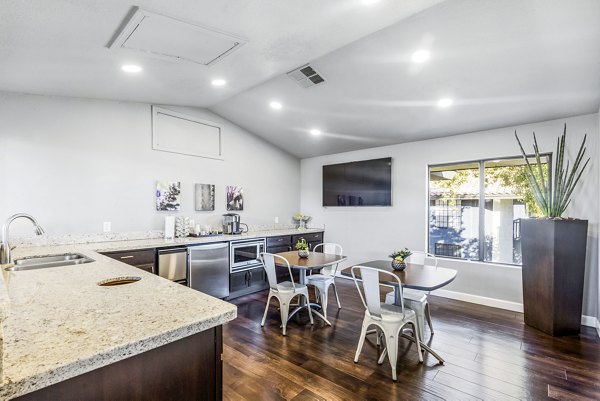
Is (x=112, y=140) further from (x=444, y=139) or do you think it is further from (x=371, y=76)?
(x=444, y=139)

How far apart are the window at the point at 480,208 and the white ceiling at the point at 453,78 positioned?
0.63 m

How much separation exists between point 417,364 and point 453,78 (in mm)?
2808

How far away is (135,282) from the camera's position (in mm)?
1670

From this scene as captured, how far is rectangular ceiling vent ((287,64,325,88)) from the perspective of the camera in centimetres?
325

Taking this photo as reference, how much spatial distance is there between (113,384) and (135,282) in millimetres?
843

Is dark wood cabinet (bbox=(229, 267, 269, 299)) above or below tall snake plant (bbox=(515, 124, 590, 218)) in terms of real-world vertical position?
below

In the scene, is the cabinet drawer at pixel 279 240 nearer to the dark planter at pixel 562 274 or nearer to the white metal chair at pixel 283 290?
the white metal chair at pixel 283 290

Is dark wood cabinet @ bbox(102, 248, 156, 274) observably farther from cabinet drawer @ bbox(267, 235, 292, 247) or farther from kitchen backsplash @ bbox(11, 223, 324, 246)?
cabinet drawer @ bbox(267, 235, 292, 247)

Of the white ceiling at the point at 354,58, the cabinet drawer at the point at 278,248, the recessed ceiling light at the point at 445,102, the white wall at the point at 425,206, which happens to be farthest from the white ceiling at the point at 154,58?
the white wall at the point at 425,206

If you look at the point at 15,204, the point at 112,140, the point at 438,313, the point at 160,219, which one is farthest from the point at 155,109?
the point at 438,313

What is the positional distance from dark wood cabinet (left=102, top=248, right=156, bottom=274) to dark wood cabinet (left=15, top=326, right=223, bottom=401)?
2634 mm

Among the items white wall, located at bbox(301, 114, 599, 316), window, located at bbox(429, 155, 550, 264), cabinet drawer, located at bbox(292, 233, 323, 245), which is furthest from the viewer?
cabinet drawer, located at bbox(292, 233, 323, 245)

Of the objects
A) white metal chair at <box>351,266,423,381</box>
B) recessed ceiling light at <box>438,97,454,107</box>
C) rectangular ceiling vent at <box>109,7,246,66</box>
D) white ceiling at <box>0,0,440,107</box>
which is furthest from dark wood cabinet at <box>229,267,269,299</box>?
recessed ceiling light at <box>438,97,454,107</box>

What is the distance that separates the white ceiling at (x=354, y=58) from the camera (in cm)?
202
